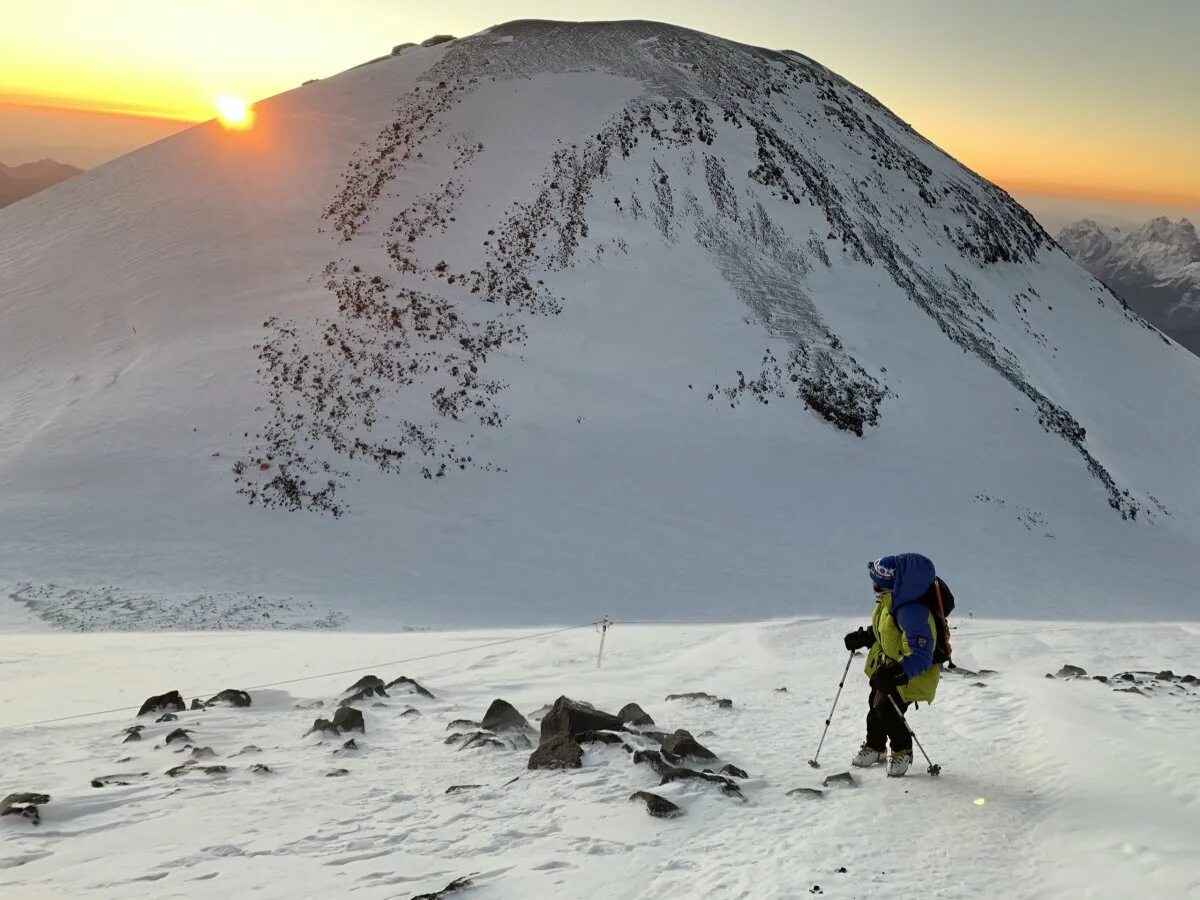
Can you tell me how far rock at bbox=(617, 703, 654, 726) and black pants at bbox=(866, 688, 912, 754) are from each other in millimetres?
2633

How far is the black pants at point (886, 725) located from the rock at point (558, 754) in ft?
9.82

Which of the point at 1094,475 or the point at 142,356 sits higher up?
the point at 142,356

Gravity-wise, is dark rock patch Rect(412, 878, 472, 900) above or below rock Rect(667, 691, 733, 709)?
below

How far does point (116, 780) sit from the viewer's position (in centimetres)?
870

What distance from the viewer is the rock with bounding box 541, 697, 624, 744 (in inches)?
374

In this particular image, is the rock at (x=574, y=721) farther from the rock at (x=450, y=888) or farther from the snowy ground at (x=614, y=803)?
the rock at (x=450, y=888)

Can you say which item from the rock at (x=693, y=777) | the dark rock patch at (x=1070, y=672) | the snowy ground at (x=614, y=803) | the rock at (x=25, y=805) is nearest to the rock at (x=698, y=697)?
the snowy ground at (x=614, y=803)

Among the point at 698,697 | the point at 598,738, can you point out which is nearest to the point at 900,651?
the point at 598,738

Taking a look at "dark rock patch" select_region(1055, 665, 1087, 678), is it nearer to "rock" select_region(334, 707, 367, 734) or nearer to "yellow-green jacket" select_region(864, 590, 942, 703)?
"yellow-green jacket" select_region(864, 590, 942, 703)

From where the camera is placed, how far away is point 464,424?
31875 mm

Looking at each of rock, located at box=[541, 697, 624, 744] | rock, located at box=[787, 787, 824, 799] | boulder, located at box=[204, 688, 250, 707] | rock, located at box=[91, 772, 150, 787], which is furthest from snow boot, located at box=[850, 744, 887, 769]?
boulder, located at box=[204, 688, 250, 707]

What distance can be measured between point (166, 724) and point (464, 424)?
2164 centimetres

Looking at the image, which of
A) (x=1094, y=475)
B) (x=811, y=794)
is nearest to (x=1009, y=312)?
(x=1094, y=475)

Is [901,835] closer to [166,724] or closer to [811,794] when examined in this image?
[811,794]
